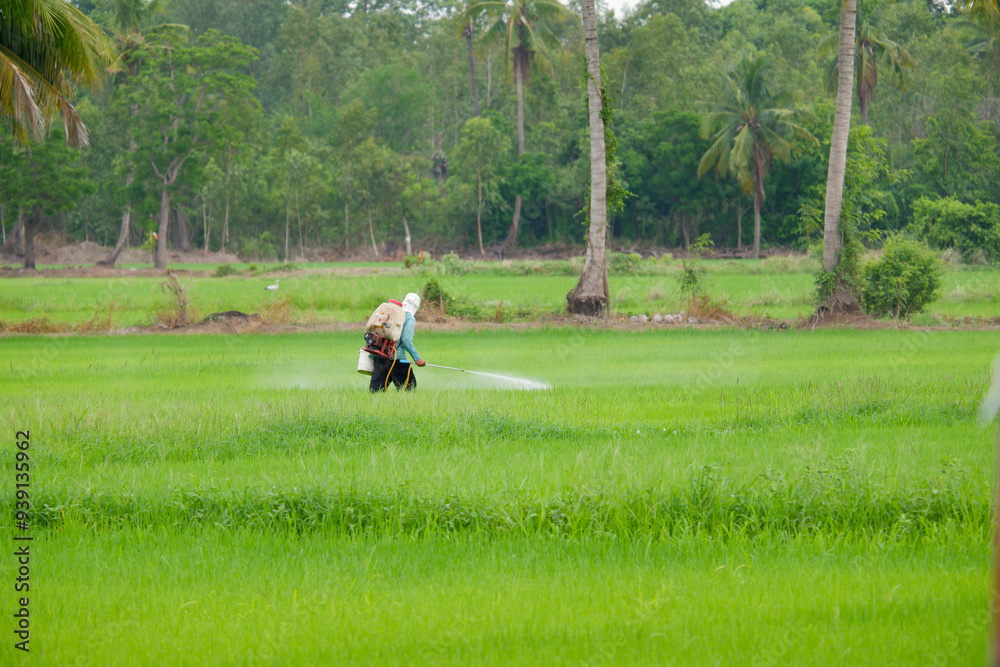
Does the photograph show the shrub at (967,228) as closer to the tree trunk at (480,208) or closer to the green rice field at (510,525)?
Result: the tree trunk at (480,208)

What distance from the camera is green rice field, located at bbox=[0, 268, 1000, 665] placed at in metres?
5.61

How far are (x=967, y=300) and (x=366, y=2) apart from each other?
307ft

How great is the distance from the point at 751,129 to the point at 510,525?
2473 inches

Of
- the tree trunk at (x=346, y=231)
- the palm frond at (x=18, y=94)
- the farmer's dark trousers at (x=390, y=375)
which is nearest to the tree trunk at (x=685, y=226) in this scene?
the tree trunk at (x=346, y=231)

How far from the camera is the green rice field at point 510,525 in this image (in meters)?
5.61

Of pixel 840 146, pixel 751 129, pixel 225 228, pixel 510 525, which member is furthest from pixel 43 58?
pixel 225 228

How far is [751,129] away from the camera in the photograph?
6569 centimetres

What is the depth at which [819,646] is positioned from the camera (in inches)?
212

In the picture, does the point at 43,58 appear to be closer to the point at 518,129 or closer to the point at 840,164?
the point at 840,164

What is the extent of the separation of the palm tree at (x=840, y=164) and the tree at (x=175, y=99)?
45.5 m

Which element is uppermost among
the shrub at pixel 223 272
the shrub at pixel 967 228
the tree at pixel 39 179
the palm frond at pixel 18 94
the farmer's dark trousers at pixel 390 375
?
the tree at pixel 39 179

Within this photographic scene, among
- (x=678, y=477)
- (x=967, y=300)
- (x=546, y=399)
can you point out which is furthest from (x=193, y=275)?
(x=678, y=477)

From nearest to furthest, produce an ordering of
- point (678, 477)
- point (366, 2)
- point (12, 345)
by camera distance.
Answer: point (678, 477) < point (12, 345) < point (366, 2)

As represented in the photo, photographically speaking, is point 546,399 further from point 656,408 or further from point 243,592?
→ point 243,592
